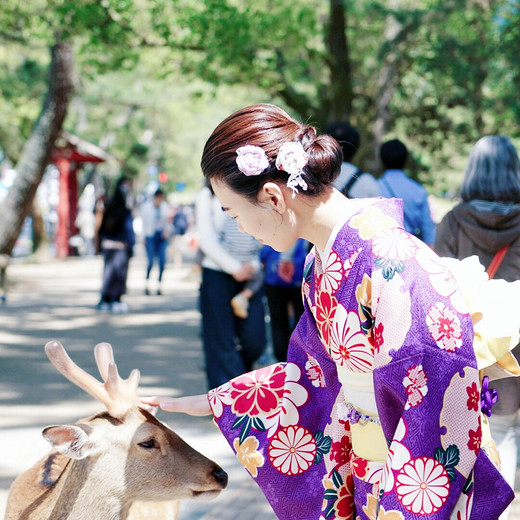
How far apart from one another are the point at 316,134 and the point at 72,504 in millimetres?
1468

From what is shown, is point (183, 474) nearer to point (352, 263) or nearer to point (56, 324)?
point (352, 263)

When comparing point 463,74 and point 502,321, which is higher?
point 463,74

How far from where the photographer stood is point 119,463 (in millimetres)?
2756

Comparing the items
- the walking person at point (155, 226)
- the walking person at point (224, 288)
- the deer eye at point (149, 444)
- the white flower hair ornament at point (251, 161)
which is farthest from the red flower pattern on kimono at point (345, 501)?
the walking person at point (155, 226)

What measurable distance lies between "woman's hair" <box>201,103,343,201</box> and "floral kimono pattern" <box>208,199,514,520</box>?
0.15 m

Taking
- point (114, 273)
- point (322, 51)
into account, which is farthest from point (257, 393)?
point (322, 51)

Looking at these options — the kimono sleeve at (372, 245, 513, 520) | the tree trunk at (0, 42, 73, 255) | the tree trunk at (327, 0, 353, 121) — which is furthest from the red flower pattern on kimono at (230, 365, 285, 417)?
the tree trunk at (0, 42, 73, 255)

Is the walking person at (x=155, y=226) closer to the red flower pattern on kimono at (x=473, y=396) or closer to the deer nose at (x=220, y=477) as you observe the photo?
the deer nose at (x=220, y=477)

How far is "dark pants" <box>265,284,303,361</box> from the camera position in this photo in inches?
271

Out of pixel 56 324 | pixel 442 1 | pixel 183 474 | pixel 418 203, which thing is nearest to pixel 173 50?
pixel 442 1

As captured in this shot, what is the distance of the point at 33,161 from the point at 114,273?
185 inches

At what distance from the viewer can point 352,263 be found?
2.02 meters

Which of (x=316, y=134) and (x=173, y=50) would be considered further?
(x=173, y=50)

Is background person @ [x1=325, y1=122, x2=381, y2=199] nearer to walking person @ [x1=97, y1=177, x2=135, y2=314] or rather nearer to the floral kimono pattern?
the floral kimono pattern
